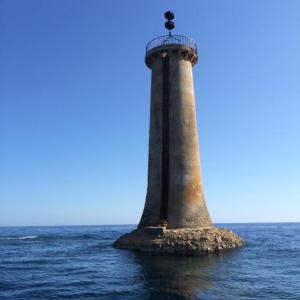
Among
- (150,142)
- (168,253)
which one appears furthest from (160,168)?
(168,253)

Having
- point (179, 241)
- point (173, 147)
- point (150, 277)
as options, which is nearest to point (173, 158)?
point (173, 147)

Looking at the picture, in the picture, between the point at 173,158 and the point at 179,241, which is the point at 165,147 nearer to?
the point at 173,158

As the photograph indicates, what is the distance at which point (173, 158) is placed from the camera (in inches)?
1227

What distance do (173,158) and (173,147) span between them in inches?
34.6

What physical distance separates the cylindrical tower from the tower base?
5.92ft

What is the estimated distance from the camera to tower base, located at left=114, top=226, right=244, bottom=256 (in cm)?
2631

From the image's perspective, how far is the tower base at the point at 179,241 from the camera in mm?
26312

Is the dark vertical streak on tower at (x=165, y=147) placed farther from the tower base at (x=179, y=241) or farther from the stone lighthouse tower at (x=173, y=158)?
the tower base at (x=179, y=241)

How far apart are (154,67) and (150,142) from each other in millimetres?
6469

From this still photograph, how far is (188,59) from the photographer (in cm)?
3391

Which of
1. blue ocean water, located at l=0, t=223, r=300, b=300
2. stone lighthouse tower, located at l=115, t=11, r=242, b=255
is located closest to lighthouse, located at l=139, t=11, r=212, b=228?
stone lighthouse tower, located at l=115, t=11, r=242, b=255

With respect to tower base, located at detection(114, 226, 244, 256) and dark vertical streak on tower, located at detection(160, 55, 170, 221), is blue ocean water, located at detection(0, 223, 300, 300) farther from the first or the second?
dark vertical streak on tower, located at detection(160, 55, 170, 221)

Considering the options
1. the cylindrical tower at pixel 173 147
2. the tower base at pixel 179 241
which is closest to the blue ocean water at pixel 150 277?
the tower base at pixel 179 241

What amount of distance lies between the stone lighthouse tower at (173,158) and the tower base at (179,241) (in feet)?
0.28
